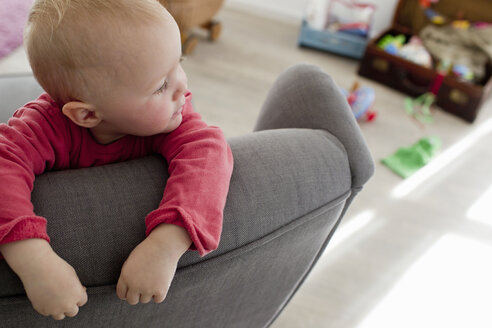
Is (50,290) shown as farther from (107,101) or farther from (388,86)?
(388,86)

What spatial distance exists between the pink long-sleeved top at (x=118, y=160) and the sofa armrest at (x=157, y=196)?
0.02 metres

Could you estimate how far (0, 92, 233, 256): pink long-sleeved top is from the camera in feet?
1.71

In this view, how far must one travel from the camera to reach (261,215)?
2.14ft

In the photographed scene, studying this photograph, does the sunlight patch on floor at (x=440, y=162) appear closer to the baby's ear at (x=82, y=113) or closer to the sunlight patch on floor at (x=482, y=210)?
the sunlight patch on floor at (x=482, y=210)

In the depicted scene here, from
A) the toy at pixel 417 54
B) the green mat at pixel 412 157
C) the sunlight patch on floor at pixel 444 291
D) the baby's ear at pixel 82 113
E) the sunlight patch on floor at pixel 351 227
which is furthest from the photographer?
the toy at pixel 417 54

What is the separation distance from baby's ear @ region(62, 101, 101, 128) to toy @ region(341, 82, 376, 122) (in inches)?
63.3

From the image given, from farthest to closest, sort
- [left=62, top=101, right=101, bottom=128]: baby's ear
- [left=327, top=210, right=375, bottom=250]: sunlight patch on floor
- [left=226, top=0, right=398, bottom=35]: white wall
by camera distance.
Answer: [left=226, top=0, right=398, bottom=35]: white wall, [left=327, top=210, right=375, bottom=250]: sunlight patch on floor, [left=62, top=101, right=101, bottom=128]: baby's ear

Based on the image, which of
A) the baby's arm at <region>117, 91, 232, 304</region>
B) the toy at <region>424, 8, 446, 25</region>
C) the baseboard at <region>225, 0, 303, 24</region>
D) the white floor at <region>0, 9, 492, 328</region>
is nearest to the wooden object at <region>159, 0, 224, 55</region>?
the white floor at <region>0, 9, 492, 328</region>

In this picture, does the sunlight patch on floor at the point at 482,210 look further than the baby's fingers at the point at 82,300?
Yes

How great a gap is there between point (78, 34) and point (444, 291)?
1.41 meters

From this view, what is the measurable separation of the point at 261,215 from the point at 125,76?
268 millimetres

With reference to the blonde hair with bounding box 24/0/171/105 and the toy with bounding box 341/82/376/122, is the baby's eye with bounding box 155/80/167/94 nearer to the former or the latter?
the blonde hair with bounding box 24/0/171/105

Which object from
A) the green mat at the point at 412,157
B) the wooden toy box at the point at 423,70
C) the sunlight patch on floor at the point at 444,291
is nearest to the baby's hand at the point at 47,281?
the sunlight patch on floor at the point at 444,291

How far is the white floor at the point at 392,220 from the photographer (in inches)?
55.6
